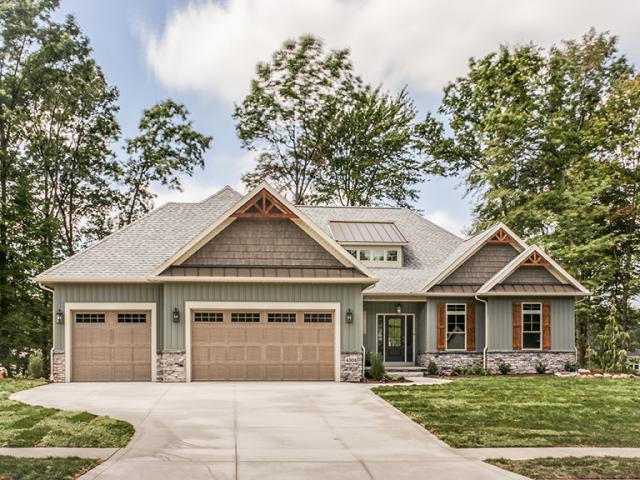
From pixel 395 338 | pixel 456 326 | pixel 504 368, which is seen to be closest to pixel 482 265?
pixel 456 326

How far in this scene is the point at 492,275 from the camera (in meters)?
23.2

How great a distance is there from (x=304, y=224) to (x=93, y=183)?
61.8 feet

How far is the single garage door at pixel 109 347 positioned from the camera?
19359 millimetres

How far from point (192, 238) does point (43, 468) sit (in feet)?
36.2

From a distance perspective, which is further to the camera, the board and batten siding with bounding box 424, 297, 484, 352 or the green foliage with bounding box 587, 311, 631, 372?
the green foliage with bounding box 587, 311, 631, 372

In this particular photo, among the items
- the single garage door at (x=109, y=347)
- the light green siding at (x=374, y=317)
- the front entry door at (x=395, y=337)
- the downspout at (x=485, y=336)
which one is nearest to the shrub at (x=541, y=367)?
the downspout at (x=485, y=336)

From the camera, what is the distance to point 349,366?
763 inches

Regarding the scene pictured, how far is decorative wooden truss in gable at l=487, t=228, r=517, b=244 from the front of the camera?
2353 centimetres

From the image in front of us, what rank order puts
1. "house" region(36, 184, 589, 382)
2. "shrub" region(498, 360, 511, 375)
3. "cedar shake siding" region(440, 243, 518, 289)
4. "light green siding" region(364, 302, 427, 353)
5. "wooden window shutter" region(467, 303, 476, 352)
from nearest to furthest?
1. "house" region(36, 184, 589, 382)
2. "shrub" region(498, 360, 511, 375)
3. "wooden window shutter" region(467, 303, 476, 352)
4. "cedar shake siding" region(440, 243, 518, 289)
5. "light green siding" region(364, 302, 427, 353)

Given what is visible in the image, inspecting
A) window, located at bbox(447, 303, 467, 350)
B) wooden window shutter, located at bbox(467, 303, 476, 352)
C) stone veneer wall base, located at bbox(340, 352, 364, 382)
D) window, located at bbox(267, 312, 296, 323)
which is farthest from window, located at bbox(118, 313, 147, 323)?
wooden window shutter, located at bbox(467, 303, 476, 352)

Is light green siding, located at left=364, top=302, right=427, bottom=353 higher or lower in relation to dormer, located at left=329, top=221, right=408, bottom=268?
lower

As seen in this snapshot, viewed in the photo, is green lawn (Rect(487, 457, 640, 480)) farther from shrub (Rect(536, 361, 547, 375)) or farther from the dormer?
the dormer

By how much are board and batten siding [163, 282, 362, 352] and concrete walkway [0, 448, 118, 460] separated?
9424mm

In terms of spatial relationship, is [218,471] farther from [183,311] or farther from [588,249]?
[588,249]
